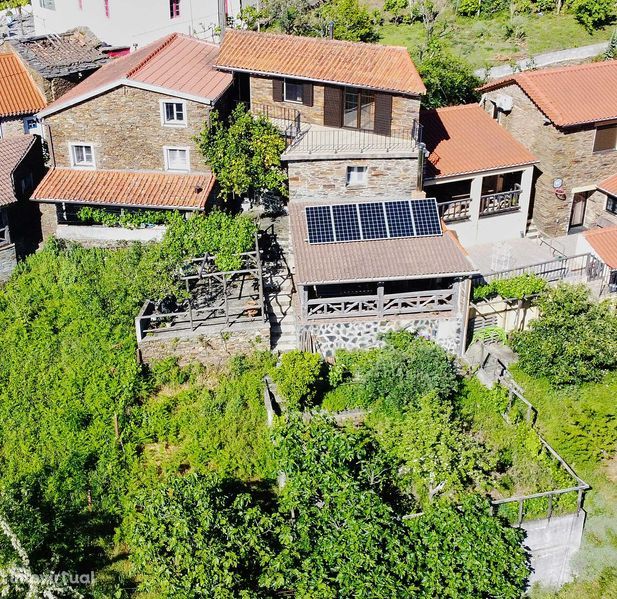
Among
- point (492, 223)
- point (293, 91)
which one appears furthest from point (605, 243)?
point (293, 91)

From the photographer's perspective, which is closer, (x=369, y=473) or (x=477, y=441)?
(x=369, y=473)

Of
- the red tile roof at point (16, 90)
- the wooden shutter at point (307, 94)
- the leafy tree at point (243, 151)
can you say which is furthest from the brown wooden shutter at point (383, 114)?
the red tile roof at point (16, 90)

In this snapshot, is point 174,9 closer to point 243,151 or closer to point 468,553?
point 243,151

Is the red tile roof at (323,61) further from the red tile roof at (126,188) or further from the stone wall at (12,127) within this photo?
the stone wall at (12,127)

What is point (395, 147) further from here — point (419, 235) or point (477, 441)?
point (477, 441)

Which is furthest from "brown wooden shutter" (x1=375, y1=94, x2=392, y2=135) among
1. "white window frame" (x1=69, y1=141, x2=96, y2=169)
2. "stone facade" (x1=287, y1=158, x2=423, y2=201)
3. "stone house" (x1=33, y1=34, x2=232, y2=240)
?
"white window frame" (x1=69, y1=141, x2=96, y2=169)

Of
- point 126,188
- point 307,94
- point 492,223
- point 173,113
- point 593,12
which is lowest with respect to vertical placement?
point 492,223

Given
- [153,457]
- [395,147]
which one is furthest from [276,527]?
[395,147]
